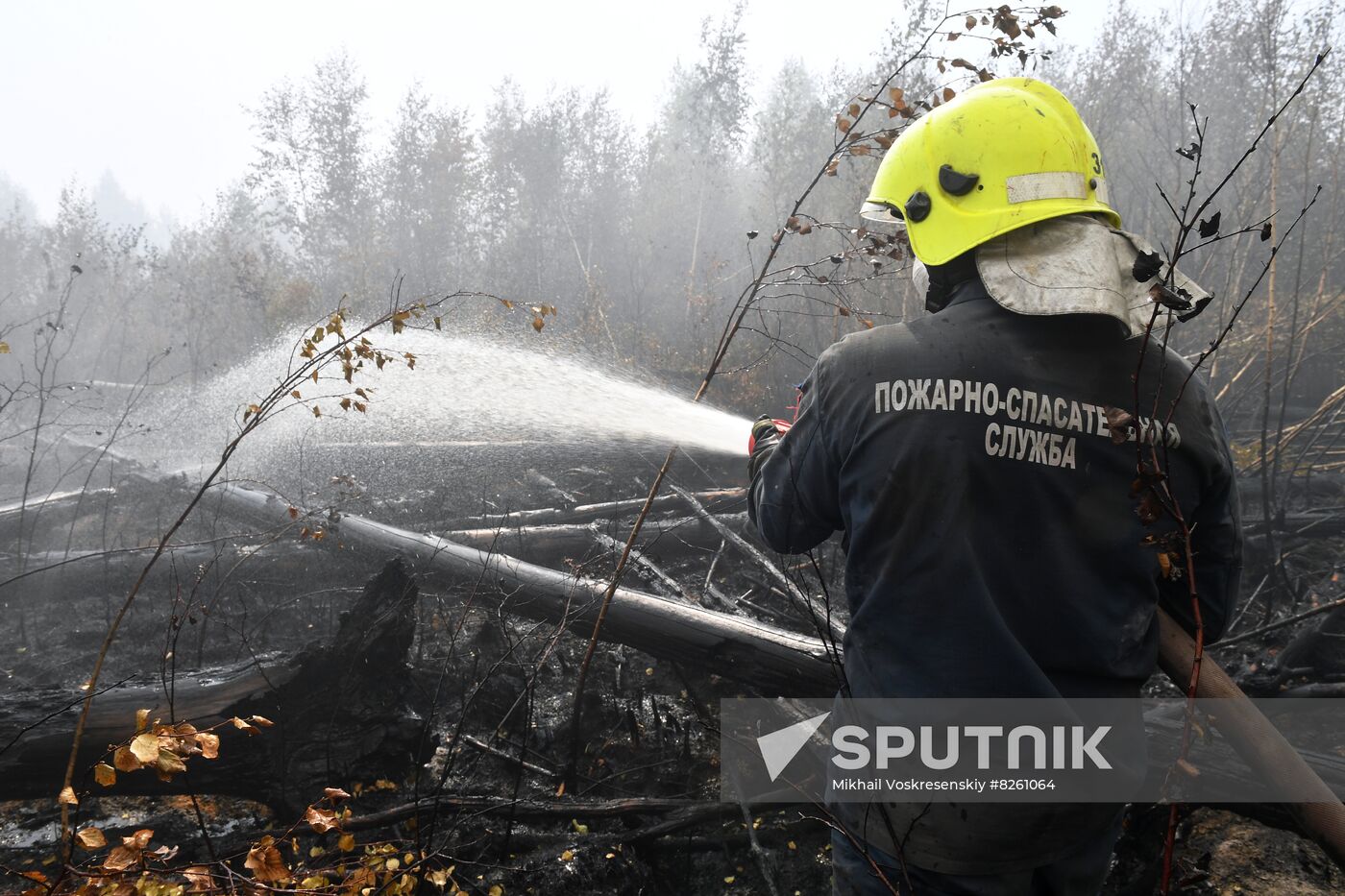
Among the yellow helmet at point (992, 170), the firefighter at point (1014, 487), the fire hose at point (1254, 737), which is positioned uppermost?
the yellow helmet at point (992, 170)

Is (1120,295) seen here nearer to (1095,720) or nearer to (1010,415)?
(1010,415)

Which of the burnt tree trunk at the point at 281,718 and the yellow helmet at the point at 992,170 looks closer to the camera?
the yellow helmet at the point at 992,170

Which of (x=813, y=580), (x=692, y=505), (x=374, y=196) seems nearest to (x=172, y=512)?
(x=692, y=505)

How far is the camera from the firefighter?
153cm

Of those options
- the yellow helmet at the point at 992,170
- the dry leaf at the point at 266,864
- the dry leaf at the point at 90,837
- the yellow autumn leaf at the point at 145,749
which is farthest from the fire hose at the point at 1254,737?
the dry leaf at the point at 90,837

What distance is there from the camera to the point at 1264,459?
5172 mm

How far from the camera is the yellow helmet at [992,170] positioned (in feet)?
5.65

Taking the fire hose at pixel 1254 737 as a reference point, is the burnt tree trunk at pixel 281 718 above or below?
below

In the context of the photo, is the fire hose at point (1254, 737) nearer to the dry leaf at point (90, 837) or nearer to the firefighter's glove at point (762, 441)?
the firefighter's glove at point (762, 441)

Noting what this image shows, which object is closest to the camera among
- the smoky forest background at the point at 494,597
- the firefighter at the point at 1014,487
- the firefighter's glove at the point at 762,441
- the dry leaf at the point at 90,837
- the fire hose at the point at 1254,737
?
the firefighter at the point at 1014,487

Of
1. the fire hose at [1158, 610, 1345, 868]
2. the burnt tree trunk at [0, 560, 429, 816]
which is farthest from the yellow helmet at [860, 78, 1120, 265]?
the burnt tree trunk at [0, 560, 429, 816]

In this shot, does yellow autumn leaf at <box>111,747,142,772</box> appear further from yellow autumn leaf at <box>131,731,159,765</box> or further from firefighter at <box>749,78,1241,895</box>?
firefighter at <box>749,78,1241,895</box>

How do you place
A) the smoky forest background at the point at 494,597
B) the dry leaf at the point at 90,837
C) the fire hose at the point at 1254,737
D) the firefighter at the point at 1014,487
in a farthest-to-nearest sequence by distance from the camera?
the smoky forest background at the point at 494,597 < the dry leaf at the point at 90,837 < the fire hose at the point at 1254,737 < the firefighter at the point at 1014,487

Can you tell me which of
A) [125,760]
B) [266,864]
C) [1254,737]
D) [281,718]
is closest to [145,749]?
[125,760]
